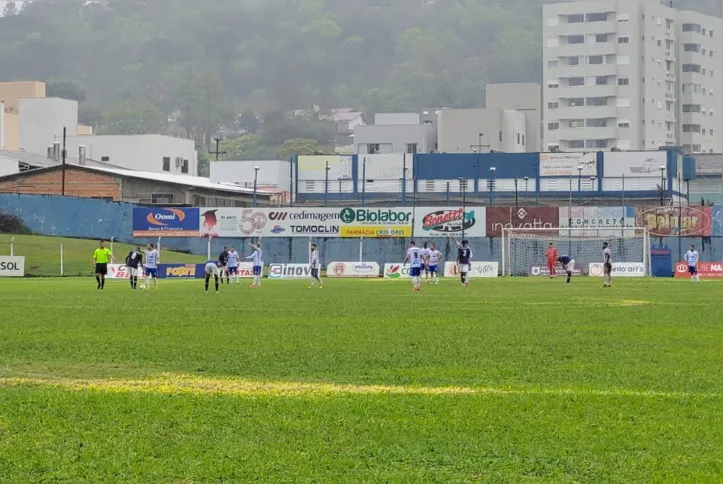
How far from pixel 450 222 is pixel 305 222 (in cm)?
892

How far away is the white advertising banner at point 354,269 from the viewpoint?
75.9 m

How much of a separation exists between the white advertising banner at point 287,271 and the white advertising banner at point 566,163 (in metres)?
45.1

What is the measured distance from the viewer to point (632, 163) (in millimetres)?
114625

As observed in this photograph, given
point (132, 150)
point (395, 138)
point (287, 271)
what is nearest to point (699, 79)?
point (395, 138)

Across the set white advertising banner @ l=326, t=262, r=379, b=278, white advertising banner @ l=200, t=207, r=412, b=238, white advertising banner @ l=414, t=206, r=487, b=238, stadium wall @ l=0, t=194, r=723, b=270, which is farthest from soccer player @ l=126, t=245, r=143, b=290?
white advertising banner @ l=414, t=206, r=487, b=238

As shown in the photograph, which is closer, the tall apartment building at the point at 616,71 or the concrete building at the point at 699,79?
the tall apartment building at the point at 616,71

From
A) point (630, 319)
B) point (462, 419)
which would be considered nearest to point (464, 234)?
point (630, 319)

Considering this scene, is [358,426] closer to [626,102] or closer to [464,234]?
[464,234]

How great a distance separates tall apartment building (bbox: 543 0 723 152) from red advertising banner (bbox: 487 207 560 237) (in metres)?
87.6

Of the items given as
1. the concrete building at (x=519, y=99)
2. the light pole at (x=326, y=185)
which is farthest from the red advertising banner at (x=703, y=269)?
the concrete building at (x=519, y=99)

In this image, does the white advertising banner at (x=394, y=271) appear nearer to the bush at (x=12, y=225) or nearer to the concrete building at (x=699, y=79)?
the bush at (x=12, y=225)

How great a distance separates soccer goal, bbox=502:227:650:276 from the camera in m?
78.6

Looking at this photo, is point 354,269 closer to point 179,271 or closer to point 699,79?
point 179,271

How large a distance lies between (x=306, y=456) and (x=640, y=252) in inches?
2769
